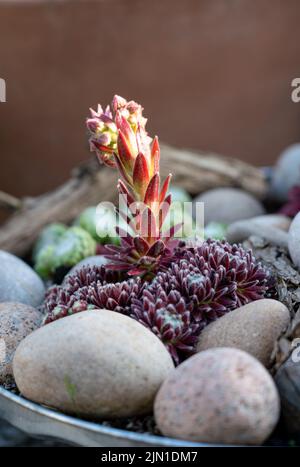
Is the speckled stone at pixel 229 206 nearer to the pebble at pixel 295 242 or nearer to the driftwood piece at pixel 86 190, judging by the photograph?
the driftwood piece at pixel 86 190

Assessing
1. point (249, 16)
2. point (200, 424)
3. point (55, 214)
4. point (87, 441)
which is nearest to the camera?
point (200, 424)

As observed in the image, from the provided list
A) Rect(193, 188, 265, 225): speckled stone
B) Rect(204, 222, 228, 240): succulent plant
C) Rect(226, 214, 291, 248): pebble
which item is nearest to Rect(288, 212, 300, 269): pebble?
Rect(226, 214, 291, 248): pebble

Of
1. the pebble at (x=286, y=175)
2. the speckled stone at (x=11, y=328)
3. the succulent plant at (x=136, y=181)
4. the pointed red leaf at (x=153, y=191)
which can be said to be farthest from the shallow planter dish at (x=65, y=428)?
the pebble at (x=286, y=175)

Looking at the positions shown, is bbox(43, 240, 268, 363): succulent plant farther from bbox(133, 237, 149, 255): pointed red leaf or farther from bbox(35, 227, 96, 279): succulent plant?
bbox(35, 227, 96, 279): succulent plant

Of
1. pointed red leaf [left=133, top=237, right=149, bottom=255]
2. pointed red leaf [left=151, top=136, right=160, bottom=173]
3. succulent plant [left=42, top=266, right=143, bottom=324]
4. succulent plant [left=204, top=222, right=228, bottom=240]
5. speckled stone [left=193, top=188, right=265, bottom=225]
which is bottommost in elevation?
speckled stone [left=193, top=188, right=265, bottom=225]

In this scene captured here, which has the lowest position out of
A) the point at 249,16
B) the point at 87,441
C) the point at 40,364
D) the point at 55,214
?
the point at 55,214

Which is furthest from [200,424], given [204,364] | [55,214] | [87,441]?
[55,214]
